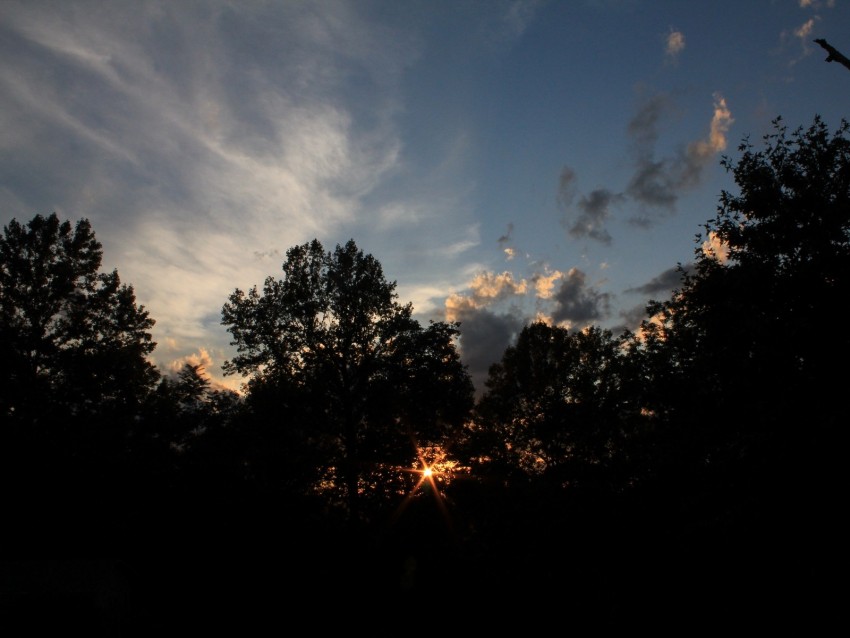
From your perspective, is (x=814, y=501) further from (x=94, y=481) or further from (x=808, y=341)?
(x=94, y=481)

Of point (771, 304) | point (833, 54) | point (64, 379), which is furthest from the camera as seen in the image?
point (64, 379)

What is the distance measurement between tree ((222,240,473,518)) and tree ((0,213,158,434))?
4.88 metres

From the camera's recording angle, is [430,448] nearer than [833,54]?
No

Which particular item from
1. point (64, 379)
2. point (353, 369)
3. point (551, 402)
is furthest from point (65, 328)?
point (551, 402)

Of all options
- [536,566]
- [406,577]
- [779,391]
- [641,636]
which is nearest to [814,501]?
[779,391]

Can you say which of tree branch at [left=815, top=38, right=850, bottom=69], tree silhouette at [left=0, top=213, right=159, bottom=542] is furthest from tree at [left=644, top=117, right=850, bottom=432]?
tree silhouette at [left=0, top=213, right=159, bottom=542]

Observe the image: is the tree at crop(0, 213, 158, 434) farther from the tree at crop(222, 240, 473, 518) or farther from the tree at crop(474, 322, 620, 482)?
the tree at crop(474, 322, 620, 482)

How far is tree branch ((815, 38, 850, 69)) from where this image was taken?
5612 mm

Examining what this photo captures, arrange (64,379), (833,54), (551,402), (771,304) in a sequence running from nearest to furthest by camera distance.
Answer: (833,54)
(771,304)
(64,379)
(551,402)

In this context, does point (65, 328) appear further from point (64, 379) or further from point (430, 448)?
point (430, 448)

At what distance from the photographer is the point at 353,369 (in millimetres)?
24344

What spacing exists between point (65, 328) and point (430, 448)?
1871 centimetres

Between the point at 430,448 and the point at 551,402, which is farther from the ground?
the point at 551,402

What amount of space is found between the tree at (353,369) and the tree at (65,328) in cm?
488
